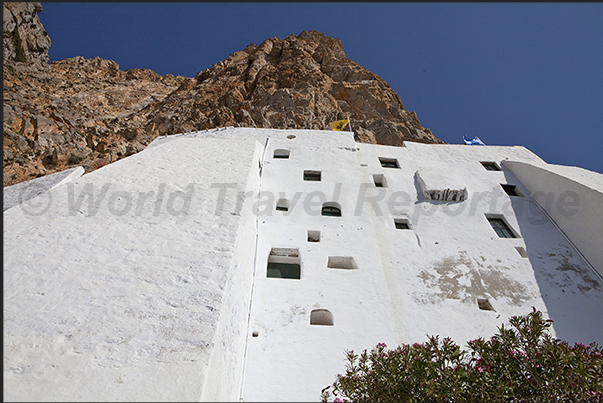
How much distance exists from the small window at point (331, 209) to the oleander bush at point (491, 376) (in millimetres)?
5061

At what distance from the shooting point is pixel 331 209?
10180 mm

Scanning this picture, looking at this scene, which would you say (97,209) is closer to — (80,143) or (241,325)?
(241,325)

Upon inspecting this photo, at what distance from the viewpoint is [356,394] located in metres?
4.94

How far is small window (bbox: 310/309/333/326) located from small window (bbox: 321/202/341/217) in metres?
3.17

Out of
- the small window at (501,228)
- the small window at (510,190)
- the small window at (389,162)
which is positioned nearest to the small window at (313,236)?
the small window at (389,162)

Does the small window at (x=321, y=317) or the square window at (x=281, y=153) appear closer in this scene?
the small window at (x=321, y=317)

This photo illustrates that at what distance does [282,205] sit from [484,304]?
5399mm

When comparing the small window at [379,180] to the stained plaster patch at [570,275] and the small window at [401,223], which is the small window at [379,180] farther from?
the stained plaster patch at [570,275]

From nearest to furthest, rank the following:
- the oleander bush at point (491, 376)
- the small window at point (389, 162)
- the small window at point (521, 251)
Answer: the oleander bush at point (491, 376) → the small window at point (521, 251) → the small window at point (389, 162)

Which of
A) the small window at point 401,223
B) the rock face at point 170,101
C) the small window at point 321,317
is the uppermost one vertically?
the rock face at point 170,101

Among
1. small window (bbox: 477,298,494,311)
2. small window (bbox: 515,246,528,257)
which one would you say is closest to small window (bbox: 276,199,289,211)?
small window (bbox: 477,298,494,311)

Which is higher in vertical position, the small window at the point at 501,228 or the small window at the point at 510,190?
the small window at the point at 510,190

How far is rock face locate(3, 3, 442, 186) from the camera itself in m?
17.0

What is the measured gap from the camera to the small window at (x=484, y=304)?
7.78m
